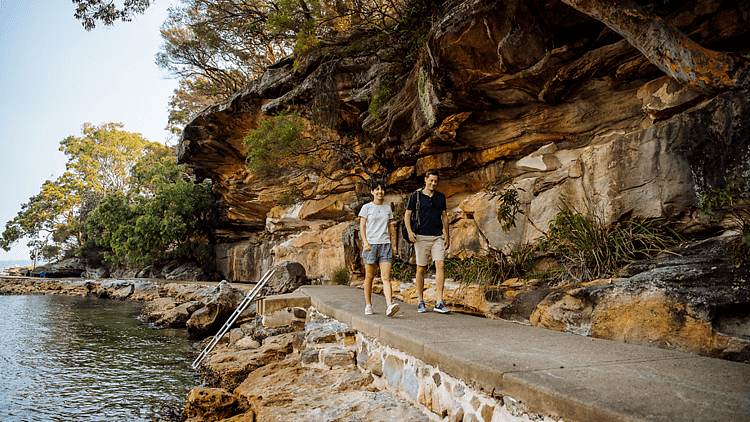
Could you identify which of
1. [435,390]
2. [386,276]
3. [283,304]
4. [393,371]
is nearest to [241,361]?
[283,304]

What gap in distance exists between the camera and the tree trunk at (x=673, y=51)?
3.78 metres

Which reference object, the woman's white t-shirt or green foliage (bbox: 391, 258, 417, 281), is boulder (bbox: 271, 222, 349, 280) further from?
the woman's white t-shirt

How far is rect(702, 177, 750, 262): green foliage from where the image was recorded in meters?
3.40

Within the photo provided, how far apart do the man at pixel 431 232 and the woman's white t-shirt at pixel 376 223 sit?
263mm

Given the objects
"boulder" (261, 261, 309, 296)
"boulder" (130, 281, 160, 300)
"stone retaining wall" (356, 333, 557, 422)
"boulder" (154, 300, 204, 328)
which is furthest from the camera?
"boulder" (130, 281, 160, 300)

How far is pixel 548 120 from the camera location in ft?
22.0

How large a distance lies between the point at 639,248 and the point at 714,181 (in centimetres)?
94

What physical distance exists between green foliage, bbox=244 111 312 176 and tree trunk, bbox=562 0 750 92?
8475 mm

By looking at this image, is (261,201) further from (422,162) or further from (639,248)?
(639,248)

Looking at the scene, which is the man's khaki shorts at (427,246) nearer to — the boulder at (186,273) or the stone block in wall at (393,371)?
the stone block in wall at (393,371)

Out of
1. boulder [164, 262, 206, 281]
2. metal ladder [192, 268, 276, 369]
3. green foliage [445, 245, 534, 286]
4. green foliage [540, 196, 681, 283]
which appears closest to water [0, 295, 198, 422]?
metal ladder [192, 268, 276, 369]

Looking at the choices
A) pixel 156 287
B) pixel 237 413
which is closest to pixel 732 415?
pixel 237 413

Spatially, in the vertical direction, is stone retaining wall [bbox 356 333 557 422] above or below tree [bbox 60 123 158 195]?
below

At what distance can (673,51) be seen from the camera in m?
3.96
